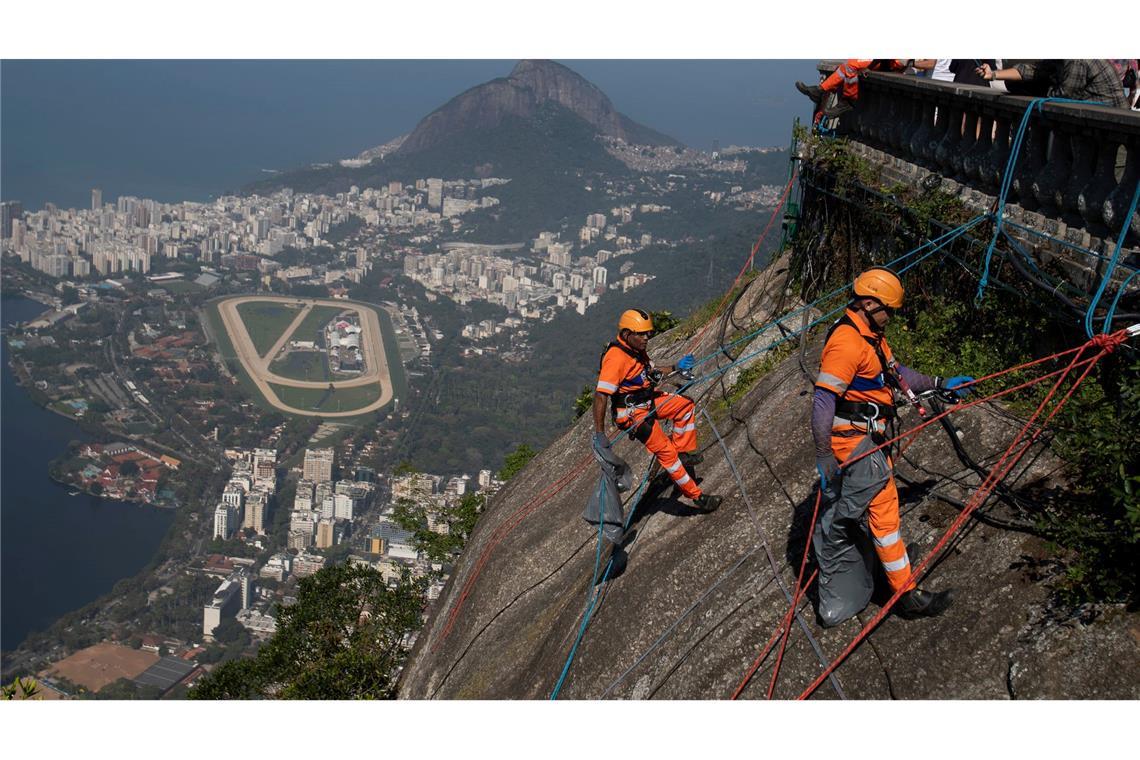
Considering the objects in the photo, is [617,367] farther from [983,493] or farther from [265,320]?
[265,320]

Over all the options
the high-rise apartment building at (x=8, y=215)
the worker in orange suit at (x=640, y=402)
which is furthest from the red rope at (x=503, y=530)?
the high-rise apartment building at (x=8, y=215)

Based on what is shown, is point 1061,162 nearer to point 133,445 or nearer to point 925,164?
point 925,164

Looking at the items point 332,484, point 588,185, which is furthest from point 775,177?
point 332,484

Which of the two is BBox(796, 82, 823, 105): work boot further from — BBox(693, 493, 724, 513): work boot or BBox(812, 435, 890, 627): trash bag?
BBox(812, 435, 890, 627): trash bag

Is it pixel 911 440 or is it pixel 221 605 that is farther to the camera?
pixel 221 605

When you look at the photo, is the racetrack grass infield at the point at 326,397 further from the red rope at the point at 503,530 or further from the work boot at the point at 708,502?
the work boot at the point at 708,502

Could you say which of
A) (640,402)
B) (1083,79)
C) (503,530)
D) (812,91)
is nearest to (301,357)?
(812,91)

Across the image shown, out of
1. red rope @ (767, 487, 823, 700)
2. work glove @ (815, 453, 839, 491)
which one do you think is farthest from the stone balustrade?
red rope @ (767, 487, 823, 700)
